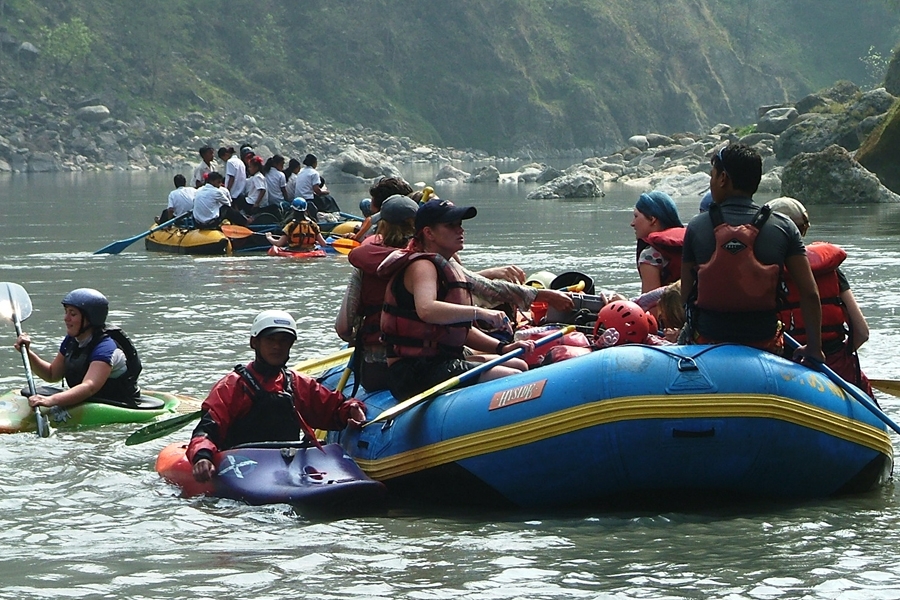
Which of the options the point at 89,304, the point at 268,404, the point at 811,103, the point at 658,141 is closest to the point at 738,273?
the point at 268,404

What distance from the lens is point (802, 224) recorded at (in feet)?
25.4

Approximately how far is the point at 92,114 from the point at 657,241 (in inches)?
3019

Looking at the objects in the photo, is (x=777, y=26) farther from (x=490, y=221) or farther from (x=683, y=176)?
(x=490, y=221)

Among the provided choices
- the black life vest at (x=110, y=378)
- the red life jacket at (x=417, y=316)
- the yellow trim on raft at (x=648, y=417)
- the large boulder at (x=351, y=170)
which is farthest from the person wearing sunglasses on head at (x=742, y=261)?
the large boulder at (x=351, y=170)

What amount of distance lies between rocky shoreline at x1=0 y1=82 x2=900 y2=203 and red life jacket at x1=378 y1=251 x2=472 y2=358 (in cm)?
2529

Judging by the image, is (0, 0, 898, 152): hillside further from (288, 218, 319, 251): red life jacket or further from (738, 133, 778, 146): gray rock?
(288, 218, 319, 251): red life jacket

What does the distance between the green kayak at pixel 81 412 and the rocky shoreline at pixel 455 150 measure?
78.9ft

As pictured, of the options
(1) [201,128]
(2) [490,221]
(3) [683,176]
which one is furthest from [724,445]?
(1) [201,128]

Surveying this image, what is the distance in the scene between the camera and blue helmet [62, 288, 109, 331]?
920 cm

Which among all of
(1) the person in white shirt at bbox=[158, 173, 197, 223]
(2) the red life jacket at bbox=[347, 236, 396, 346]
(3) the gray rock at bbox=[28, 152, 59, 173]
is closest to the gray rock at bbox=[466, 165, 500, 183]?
(3) the gray rock at bbox=[28, 152, 59, 173]

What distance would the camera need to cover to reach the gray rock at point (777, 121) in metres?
50.8

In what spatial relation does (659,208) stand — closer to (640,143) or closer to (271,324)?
(271,324)

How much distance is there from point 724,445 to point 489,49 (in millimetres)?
101510

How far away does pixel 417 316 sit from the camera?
7.41 meters
